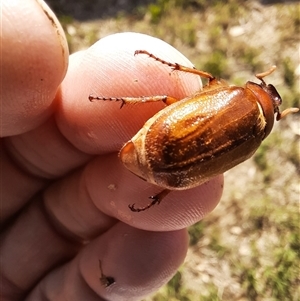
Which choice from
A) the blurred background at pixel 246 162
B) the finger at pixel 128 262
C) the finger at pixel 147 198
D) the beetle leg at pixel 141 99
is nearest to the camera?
the beetle leg at pixel 141 99

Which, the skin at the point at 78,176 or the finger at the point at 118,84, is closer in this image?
the skin at the point at 78,176

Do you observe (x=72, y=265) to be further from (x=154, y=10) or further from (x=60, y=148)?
(x=154, y=10)

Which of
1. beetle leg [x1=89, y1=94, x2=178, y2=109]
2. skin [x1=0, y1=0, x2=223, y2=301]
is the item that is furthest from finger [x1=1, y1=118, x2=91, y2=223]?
beetle leg [x1=89, y1=94, x2=178, y2=109]

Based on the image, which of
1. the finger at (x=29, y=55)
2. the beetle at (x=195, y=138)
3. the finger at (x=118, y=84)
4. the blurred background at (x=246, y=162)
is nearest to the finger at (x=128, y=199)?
the finger at (x=118, y=84)

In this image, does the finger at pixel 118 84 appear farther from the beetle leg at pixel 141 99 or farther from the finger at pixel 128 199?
the finger at pixel 128 199

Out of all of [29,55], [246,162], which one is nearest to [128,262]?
[29,55]

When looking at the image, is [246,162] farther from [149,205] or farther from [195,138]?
[195,138]
